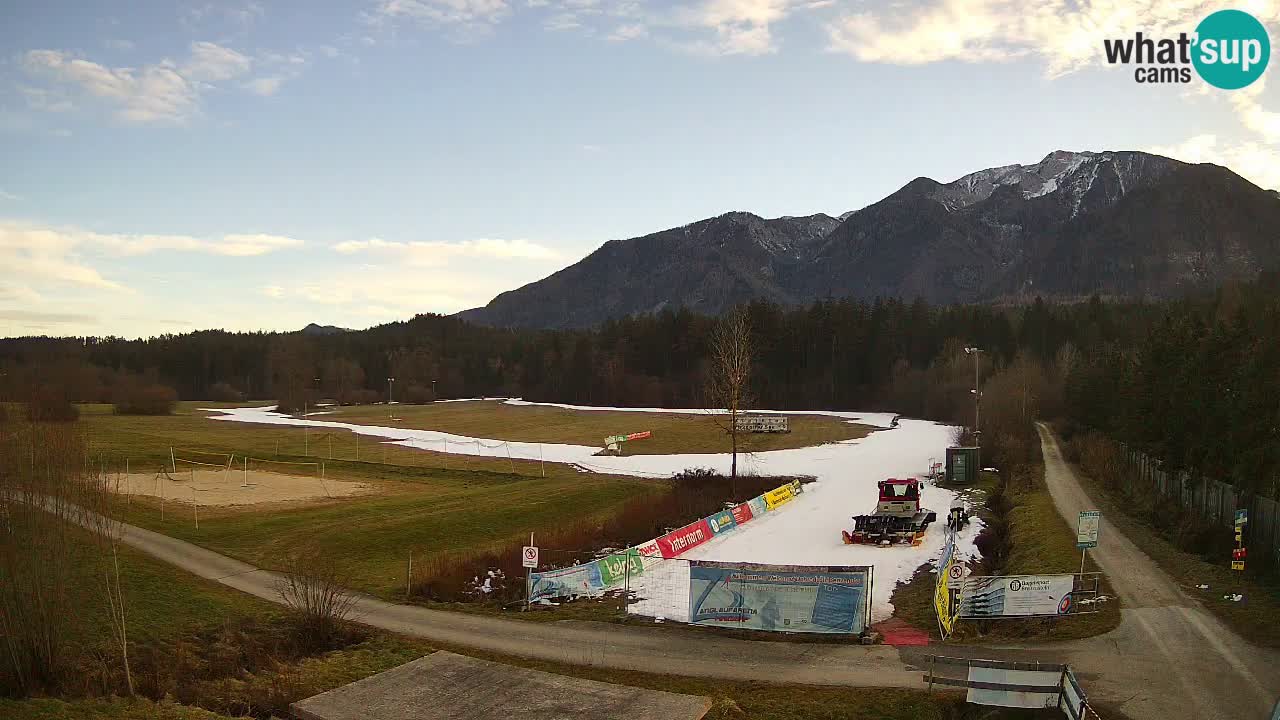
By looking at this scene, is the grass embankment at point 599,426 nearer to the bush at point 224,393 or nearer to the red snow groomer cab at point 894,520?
the red snow groomer cab at point 894,520

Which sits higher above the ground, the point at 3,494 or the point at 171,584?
the point at 3,494

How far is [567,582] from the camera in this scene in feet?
79.6

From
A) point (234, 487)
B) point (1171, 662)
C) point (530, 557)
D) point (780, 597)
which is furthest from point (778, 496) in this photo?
point (234, 487)

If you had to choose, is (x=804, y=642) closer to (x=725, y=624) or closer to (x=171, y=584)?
(x=725, y=624)

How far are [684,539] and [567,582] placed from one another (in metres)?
8.56

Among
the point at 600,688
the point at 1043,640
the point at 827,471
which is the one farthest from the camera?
the point at 827,471

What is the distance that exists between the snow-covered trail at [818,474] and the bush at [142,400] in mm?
31569

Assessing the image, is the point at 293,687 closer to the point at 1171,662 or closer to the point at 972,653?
the point at 972,653

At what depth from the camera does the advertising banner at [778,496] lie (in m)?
41.2

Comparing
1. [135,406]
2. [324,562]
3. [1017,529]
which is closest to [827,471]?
[1017,529]

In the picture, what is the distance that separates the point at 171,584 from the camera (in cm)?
2284

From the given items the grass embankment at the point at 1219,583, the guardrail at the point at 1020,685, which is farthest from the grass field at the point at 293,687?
the grass embankment at the point at 1219,583

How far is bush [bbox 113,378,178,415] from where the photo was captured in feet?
401

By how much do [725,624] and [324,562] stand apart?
1542 cm
